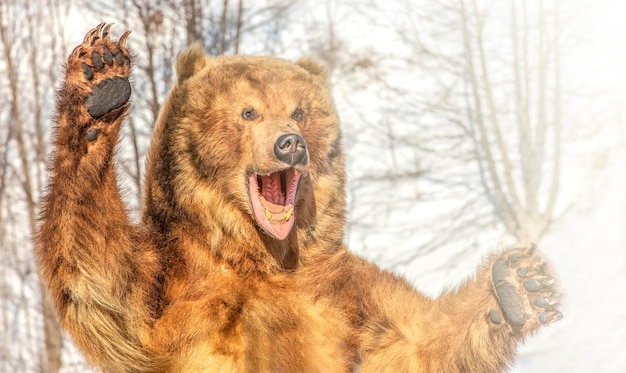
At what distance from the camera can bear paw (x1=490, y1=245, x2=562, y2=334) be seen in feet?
8.21

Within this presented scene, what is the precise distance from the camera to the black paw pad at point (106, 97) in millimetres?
2361

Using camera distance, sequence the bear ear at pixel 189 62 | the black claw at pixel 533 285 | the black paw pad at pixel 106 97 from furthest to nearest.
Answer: the bear ear at pixel 189 62
the black claw at pixel 533 285
the black paw pad at pixel 106 97

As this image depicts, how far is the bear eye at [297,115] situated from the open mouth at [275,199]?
10.4 inches

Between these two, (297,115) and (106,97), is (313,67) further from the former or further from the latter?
(106,97)

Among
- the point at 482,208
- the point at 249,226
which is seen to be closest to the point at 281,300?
the point at 249,226


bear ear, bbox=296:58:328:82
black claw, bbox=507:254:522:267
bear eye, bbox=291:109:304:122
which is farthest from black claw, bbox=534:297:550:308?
bear ear, bbox=296:58:328:82

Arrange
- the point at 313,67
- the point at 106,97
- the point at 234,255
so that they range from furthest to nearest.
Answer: the point at 313,67 < the point at 234,255 < the point at 106,97

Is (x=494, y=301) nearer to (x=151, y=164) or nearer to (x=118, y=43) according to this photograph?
(x=151, y=164)

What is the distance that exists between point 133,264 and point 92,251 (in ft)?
0.54

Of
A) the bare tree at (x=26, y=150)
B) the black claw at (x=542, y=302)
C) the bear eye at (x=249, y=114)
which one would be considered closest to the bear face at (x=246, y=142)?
the bear eye at (x=249, y=114)

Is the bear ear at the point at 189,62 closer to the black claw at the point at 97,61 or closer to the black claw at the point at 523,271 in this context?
the black claw at the point at 97,61

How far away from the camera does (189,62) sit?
3021 millimetres

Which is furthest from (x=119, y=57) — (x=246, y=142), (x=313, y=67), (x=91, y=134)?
(x=313, y=67)

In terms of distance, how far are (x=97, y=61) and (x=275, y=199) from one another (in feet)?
2.57
